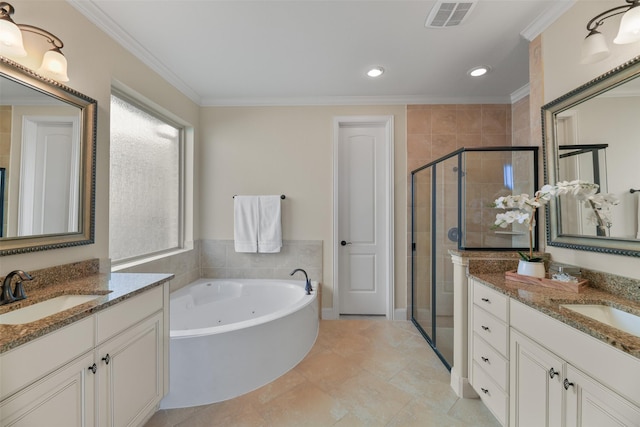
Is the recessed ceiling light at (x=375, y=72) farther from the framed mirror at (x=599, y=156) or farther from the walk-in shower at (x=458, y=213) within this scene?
the framed mirror at (x=599, y=156)

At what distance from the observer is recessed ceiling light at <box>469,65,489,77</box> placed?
82.7 inches

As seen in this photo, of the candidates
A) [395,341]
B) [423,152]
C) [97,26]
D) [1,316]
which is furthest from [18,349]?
[423,152]

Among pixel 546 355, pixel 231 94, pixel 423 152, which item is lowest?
pixel 546 355

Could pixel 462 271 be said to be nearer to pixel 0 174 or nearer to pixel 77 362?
pixel 77 362

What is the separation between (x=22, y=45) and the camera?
108 cm

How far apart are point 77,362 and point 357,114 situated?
2.82 meters

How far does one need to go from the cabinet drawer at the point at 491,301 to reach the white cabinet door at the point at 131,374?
1.90 meters

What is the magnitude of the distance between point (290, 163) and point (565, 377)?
8.35ft

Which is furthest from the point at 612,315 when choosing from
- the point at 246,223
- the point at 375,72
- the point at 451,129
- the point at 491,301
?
the point at 246,223

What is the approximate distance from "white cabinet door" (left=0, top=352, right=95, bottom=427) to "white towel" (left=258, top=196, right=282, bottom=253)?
175 centimetres

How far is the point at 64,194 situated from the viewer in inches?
54.1

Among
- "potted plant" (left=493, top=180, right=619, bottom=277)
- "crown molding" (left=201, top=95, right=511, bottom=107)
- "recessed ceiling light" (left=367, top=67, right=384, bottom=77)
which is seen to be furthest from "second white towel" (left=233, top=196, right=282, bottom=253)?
"potted plant" (left=493, top=180, right=619, bottom=277)

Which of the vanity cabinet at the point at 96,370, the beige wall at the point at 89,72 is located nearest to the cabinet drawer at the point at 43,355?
the vanity cabinet at the point at 96,370

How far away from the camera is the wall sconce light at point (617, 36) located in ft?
3.40
